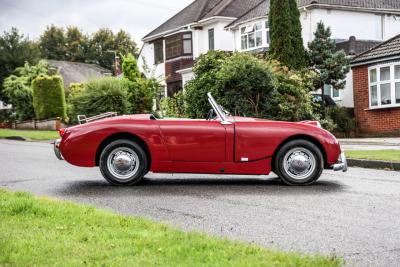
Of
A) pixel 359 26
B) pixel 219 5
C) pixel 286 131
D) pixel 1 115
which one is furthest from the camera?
pixel 1 115

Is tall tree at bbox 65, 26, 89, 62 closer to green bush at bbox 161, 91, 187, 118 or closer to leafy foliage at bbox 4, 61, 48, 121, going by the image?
leafy foliage at bbox 4, 61, 48, 121

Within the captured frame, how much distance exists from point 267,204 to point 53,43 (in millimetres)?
76934

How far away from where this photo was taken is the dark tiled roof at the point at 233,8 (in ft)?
106

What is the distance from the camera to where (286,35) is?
85.9 ft

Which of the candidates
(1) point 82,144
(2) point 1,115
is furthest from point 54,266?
(2) point 1,115

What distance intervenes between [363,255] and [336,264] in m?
0.61

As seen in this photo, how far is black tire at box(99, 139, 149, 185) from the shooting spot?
352 inches

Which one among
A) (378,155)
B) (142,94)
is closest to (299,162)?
(378,155)

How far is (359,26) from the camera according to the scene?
32250 mm

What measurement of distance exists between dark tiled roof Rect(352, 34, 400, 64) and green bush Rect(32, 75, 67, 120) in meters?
17.3

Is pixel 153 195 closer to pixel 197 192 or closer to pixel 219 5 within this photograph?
pixel 197 192

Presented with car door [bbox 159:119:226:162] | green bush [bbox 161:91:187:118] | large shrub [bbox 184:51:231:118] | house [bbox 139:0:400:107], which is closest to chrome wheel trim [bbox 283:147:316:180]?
car door [bbox 159:119:226:162]

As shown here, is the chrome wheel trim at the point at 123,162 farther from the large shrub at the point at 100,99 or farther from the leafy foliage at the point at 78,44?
the leafy foliage at the point at 78,44

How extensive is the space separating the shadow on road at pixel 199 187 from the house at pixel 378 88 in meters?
16.0
